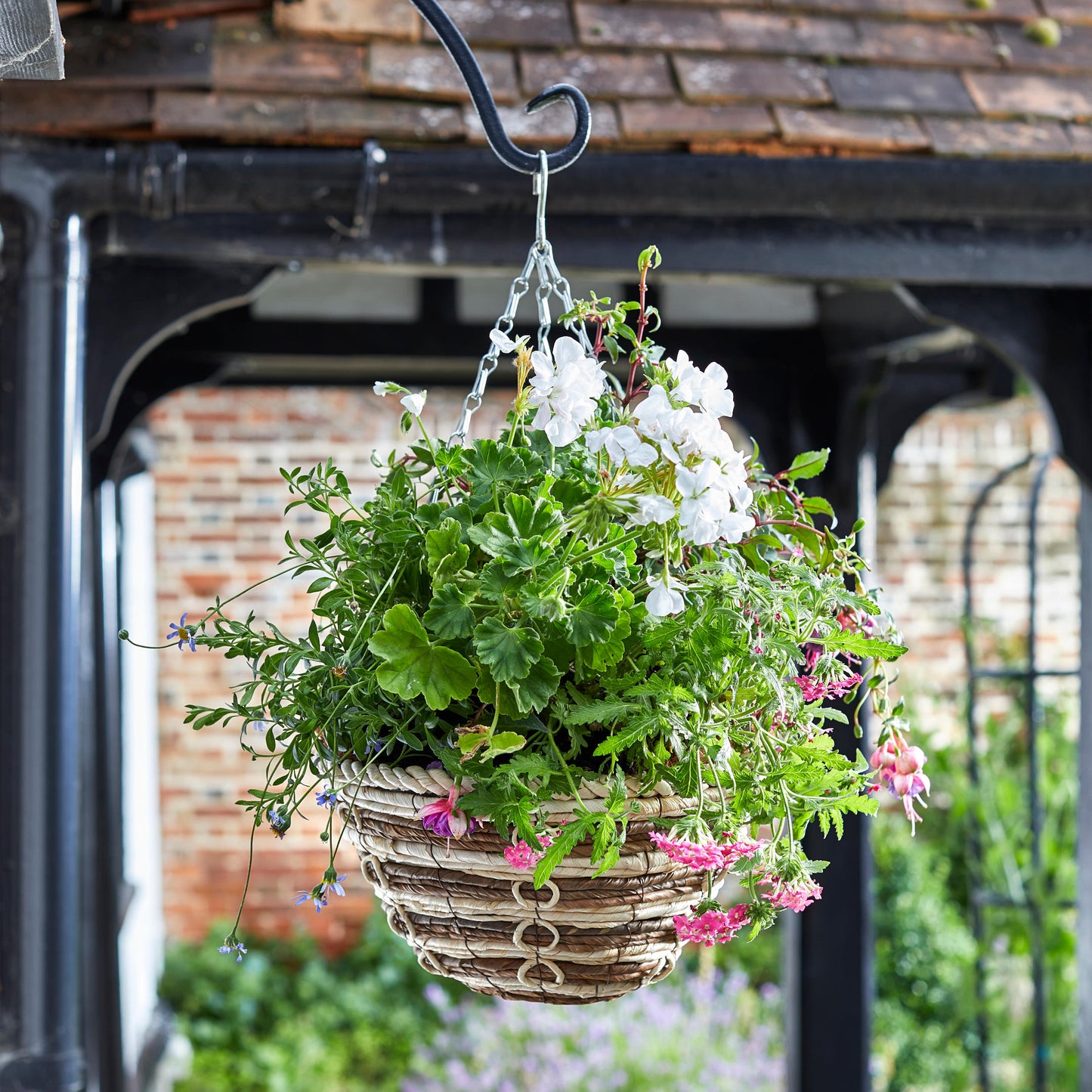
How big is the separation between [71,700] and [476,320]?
147 centimetres

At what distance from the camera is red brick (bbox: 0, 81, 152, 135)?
5.68ft

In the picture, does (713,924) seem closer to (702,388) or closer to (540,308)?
(702,388)

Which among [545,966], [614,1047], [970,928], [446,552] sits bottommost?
[614,1047]

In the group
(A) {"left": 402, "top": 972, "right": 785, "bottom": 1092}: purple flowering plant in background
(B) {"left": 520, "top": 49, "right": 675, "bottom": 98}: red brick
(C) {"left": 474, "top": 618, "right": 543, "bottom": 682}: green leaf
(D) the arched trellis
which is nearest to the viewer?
(C) {"left": 474, "top": 618, "right": 543, "bottom": 682}: green leaf

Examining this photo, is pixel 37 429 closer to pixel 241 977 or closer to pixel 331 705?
pixel 331 705

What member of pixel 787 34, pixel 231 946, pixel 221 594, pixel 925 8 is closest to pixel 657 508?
pixel 231 946

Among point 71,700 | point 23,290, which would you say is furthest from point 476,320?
point 71,700

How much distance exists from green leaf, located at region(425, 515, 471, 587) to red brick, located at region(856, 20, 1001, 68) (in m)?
1.50

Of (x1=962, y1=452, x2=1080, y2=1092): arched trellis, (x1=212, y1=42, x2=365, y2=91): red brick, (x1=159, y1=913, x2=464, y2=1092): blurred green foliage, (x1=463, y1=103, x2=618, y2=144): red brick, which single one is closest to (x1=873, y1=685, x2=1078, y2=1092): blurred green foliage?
(x1=962, y1=452, x2=1080, y2=1092): arched trellis

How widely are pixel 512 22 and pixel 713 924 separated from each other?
5.03 ft

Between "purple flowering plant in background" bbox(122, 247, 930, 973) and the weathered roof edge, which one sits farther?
the weathered roof edge

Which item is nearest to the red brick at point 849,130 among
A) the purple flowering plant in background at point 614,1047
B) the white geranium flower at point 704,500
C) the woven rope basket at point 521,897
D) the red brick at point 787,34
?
the red brick at point 787,34

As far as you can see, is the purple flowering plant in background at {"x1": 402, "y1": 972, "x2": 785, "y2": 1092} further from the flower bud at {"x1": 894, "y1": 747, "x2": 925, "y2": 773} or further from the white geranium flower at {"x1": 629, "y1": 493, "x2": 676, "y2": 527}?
the white geranium flower at {"x1": 629, "y1": 493, "x2": 676, "y2": 527}

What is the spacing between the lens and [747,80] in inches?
75.8
